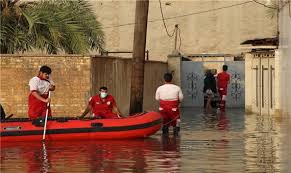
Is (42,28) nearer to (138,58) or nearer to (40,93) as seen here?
(138,58)

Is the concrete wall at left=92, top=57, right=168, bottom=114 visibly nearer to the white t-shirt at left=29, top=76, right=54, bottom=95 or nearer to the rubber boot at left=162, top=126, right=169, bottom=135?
the rubber boot at left=162, top=126, right=169, bottom=135

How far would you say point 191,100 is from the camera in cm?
3984

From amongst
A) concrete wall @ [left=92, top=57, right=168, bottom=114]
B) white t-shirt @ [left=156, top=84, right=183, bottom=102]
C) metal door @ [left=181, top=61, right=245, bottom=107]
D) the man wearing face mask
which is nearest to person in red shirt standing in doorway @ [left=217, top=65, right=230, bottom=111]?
concrete wall @ [left=92, top=57, right=168, bottom=114]

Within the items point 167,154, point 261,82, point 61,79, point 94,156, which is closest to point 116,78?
point 61,79

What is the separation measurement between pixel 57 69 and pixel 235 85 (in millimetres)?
14880

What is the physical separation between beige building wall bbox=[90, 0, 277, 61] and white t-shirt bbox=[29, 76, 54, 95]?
24767 millimetres

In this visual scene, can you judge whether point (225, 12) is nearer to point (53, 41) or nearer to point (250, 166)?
point (53, 41)

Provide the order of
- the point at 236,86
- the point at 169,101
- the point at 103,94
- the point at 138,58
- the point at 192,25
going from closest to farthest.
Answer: the point at 103,94 → the point at 169,101 → the point at 138,58 → the point at 236,86 → the point at 192,25

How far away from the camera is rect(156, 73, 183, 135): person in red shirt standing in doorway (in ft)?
66.8

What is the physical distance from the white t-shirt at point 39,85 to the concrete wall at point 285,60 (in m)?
7.70

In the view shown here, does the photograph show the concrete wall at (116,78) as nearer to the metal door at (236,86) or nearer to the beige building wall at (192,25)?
the metal door at (236,86)

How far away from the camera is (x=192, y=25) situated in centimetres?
4431

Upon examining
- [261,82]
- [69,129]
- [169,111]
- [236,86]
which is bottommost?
[69,129]

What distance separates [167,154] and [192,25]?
28.7 meters
